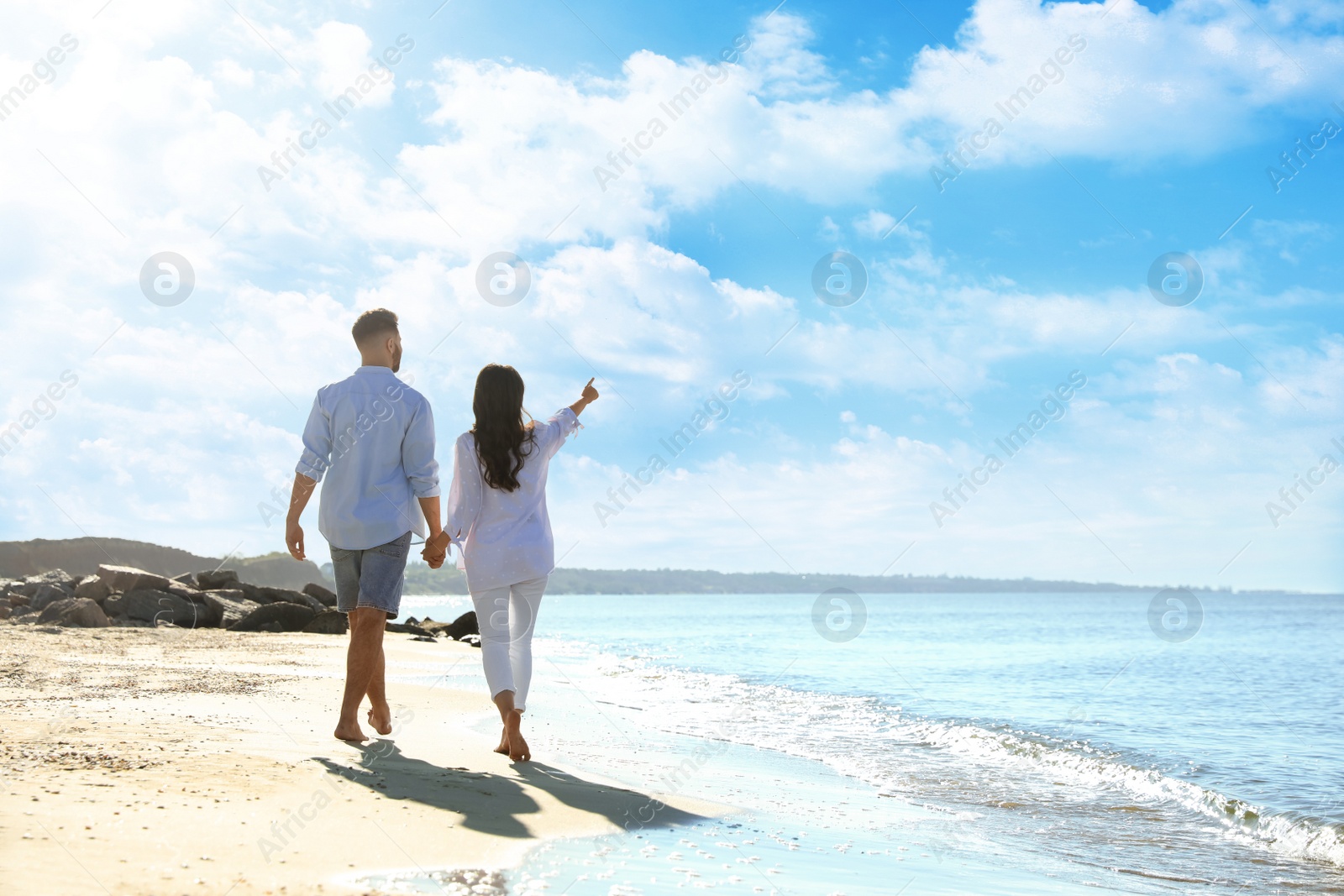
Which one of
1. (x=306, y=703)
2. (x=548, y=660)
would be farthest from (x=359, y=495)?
(x=548, y=660)

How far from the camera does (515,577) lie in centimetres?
540

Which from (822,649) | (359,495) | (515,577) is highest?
(359,495)

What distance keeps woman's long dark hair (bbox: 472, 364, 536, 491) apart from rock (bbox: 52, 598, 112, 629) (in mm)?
12045

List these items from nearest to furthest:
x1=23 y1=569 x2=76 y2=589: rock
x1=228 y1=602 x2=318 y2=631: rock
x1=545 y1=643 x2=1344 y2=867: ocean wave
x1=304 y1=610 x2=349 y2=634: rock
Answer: x1=545 y1=643 x2=1344 y2=867: ocean wave → x1=228 y1=602 x2=318 y2=631: rock → x1=304 y1=610 x2=349 y2=634: rock → x1=23 y1=569 x2=76 y2=589: rock

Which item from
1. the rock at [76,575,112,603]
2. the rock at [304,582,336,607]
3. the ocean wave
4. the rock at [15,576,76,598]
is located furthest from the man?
the rock at [304,582,336,607]

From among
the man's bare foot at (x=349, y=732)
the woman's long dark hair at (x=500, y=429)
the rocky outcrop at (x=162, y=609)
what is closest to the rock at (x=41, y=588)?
the rocky outcrop at (x=162, y=609)

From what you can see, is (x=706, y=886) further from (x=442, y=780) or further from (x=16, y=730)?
(x=16, y=730)

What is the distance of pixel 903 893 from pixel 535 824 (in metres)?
1.54

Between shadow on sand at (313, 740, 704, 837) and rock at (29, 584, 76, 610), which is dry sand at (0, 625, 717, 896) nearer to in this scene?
shadow on sand at (313, 740, 704, 837)

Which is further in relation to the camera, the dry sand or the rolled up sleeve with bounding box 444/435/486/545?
the rolled up sleeve with bounding box 444/435/486/545

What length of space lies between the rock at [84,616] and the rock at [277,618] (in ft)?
8.14

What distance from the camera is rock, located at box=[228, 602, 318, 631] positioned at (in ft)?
56.7

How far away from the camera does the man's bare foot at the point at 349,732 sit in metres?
5.23

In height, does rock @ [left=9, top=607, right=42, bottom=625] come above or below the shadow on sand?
below
